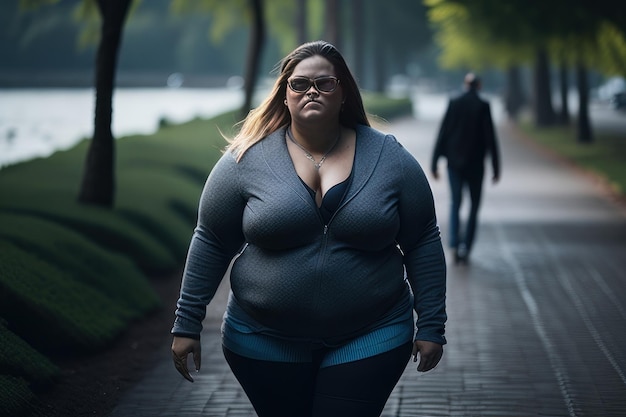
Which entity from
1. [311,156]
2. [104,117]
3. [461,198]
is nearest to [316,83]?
[311,156]

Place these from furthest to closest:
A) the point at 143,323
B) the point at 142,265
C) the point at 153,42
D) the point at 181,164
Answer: the point at 153,42 < the point at 181,164 < the point at 142,265 < the point at 143,323

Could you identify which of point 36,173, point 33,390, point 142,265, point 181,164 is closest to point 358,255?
point 33,390

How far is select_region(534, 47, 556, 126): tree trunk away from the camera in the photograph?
40.0 metres

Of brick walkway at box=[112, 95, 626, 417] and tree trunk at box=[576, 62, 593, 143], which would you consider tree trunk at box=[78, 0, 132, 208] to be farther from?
tree trunk at box=[576, 62, 593, 143]

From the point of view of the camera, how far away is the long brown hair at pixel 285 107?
4043mm

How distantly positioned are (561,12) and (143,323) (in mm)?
17746

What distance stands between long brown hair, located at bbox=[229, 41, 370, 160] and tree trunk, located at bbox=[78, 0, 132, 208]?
24.6ft

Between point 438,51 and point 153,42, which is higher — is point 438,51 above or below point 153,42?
below

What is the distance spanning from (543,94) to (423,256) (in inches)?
1485

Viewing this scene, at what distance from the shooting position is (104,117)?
11.7 meters

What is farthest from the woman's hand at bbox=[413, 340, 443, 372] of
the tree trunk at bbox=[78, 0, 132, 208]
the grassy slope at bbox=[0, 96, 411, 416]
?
the tree trunk at bbox=[78, 0, 132, 208]

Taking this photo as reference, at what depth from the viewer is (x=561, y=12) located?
25.0 meters

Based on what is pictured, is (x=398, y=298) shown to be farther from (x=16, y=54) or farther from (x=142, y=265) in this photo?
(x=16, y=54)

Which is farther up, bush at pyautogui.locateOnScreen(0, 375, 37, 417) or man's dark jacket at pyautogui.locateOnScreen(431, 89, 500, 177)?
bush at pyautogui.locateOnScreen(0, 375, 37, 417)
